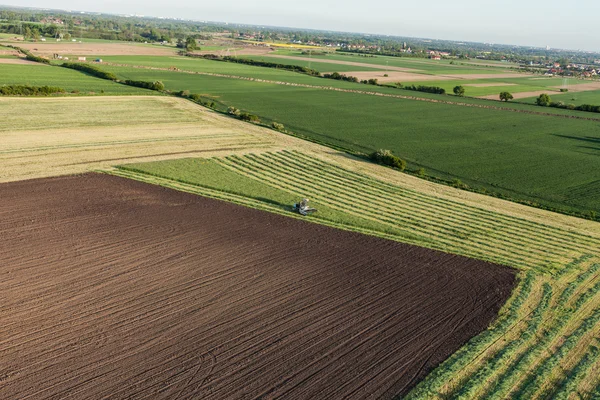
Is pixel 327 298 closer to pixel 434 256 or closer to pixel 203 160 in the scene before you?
pixel 434 256

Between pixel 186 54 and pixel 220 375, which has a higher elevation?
pixel 186 54

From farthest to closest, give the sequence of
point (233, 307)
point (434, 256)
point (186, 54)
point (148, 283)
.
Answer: point (186, 54) < point (434, 256) < point (148, 283) < point (233, 307)

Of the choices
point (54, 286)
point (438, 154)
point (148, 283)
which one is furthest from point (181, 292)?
point (438, 154)

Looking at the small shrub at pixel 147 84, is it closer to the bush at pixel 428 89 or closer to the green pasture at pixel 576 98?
the bush at pixel 428 89

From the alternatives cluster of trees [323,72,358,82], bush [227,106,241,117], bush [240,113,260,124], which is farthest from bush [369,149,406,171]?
cluster of trees [323,72,358,82]

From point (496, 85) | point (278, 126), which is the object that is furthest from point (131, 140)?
point (496, 85)
